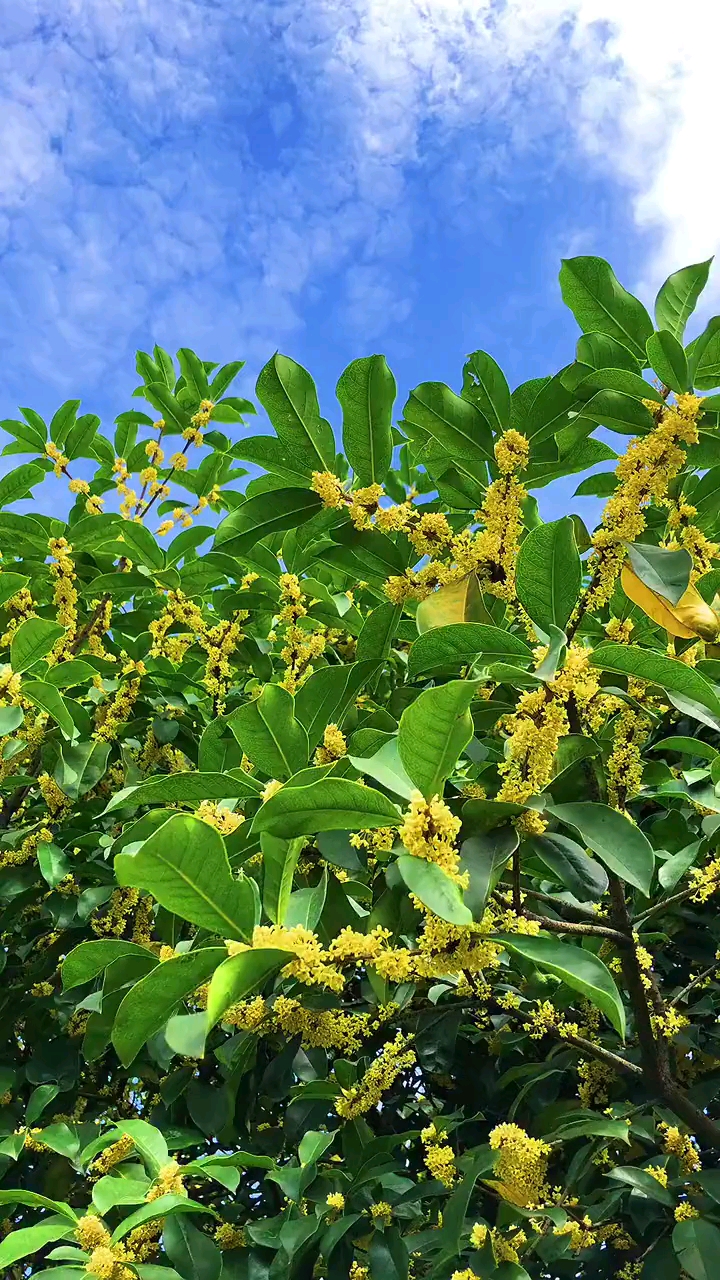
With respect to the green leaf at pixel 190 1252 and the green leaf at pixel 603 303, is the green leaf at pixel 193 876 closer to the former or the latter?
the green leaf at pixel 190 1252

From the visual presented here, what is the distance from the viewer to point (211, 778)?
1718mm

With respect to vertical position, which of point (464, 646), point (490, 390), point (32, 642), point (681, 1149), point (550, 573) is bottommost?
point (681, 1149)

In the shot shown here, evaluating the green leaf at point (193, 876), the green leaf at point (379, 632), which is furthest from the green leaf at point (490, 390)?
the green leaf at point (193, 876)

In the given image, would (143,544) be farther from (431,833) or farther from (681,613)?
(431,833)

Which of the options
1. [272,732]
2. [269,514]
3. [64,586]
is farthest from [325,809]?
[64,586]

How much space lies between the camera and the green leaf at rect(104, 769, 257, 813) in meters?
1.70

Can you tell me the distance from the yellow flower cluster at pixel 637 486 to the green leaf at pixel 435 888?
2.40ft

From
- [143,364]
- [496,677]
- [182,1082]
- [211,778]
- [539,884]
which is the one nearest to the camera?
[496,677]

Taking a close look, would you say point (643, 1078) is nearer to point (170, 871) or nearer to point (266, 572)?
point (170, 871)

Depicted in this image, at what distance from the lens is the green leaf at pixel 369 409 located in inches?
75.6

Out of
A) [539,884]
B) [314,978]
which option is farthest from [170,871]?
[539,884]

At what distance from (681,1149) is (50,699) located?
1.91 meters

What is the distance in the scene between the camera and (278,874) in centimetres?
140

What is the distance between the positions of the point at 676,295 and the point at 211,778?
1.41 m
